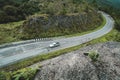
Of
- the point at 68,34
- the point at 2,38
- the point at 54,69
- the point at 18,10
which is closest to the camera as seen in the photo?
the point at 54,69

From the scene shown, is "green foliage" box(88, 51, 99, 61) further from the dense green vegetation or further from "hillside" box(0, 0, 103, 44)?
the dense green vegetation

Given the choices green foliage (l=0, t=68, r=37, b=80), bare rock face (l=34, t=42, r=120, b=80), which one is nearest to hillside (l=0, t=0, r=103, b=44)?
green foliage (l=0, t=68, r=37, b=80)

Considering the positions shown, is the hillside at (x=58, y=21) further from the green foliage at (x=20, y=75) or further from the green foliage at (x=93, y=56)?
the green foliage at (x=93, y=56)

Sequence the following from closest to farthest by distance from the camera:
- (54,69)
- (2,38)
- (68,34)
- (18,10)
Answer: (54,69)
(2,38)
(68,34)
(18,10)

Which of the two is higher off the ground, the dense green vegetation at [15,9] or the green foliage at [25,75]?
the dense green vegetation at [15,9]

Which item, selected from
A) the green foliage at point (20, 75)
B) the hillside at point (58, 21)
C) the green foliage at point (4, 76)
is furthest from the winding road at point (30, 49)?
the green foliage at point (4, 76)

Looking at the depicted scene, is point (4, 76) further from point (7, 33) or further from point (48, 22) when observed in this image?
point (48, 22)

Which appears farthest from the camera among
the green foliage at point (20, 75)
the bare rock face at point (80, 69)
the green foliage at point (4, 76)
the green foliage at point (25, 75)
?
the bare rock face at point (80, 69)

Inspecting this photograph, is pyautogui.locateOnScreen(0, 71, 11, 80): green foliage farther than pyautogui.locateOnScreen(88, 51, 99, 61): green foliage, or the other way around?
pyautogui.locateOnScreen(88, 51, 99, 61): green foliage

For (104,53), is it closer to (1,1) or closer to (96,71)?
(96,71)

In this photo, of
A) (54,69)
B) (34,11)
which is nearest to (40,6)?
(34,11)

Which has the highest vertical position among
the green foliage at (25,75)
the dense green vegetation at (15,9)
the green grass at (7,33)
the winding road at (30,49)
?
the dense green vegetation at (15,9)
